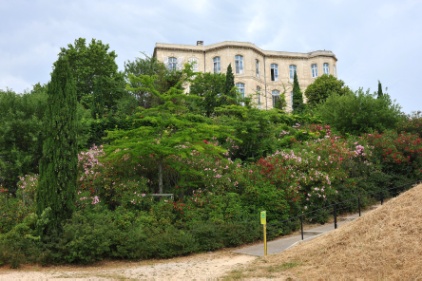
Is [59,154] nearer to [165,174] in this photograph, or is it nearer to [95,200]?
[95,200]

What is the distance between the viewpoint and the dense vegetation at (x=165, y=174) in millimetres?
12297

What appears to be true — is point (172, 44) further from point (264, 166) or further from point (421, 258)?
point (421, 258)

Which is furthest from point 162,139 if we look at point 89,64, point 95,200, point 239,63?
point 239,63

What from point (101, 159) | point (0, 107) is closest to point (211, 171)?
point (101, 159)

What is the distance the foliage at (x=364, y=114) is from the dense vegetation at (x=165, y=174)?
3.7 inches

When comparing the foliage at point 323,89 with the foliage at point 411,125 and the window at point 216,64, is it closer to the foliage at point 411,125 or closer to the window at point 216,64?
the window at point 216,64

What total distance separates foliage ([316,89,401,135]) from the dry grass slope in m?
11.8

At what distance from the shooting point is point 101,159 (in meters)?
15.0

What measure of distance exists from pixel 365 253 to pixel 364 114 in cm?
1499

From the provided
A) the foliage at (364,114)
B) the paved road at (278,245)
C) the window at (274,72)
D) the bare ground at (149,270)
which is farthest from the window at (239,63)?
the bare ground at (149,270)

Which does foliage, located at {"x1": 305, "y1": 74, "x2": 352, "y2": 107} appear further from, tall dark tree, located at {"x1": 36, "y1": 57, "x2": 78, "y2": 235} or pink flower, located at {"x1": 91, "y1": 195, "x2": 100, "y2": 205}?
tall dark tree, located at {"x1": 36, "y1": 57, "x2": 78, "y2": 235}

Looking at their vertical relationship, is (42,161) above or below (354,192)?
above

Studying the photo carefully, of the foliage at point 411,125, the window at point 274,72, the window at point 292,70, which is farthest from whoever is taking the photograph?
the window at point 292,70

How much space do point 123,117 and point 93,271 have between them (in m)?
12.3
